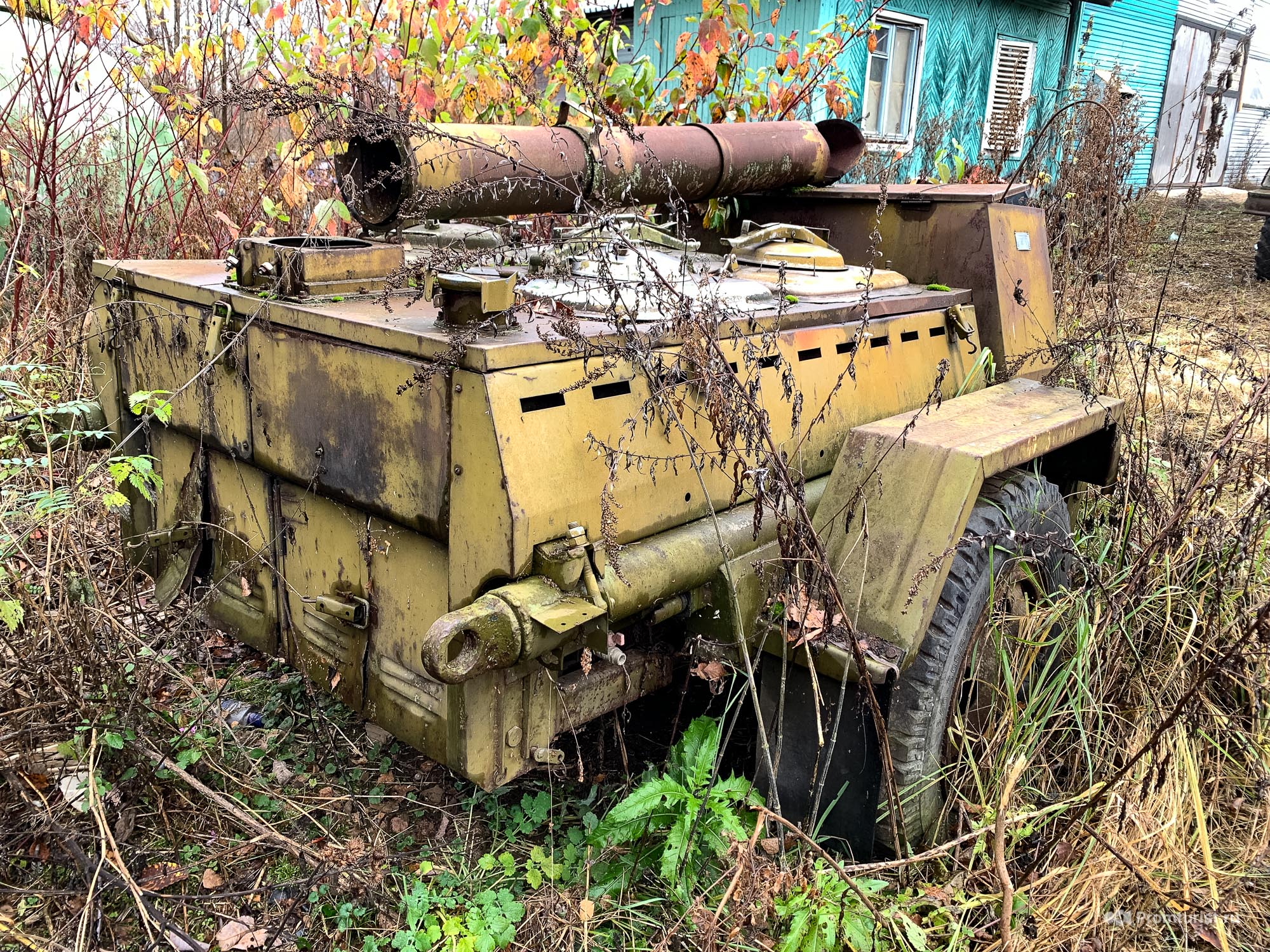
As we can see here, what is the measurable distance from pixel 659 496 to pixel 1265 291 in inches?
413

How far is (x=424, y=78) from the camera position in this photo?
5.32 m

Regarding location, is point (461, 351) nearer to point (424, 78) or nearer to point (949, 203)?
point (949, 203)

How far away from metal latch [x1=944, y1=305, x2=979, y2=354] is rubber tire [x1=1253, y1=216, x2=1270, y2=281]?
31.2 ft

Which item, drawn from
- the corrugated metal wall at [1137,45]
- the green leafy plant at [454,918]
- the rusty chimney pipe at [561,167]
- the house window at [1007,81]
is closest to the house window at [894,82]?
the house window at [1007,81]

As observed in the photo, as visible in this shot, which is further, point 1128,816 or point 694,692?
point 694,692

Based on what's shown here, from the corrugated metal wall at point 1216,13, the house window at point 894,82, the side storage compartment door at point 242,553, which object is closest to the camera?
the side storage compartment door at point 242,553

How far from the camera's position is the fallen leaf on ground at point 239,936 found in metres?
2.33

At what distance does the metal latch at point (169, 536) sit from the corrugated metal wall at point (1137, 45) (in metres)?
12.0

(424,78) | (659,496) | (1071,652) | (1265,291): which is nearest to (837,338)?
(659,496)

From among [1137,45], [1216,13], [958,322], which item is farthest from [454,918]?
[1216,13]

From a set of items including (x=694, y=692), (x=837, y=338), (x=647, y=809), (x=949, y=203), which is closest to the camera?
(x=647, y=809)

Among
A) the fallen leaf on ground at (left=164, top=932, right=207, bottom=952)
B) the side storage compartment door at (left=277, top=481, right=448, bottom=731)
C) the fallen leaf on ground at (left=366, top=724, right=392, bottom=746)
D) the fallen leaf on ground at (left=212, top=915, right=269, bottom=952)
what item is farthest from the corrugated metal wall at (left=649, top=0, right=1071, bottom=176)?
the fallen leaf on ground at (left=164, top=932, right=207, bottom=952)

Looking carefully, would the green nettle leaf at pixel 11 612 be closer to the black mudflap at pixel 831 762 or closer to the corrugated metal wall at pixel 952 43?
the black mudflap at pixel 831 762

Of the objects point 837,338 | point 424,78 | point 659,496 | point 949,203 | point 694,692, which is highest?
point 424,78
